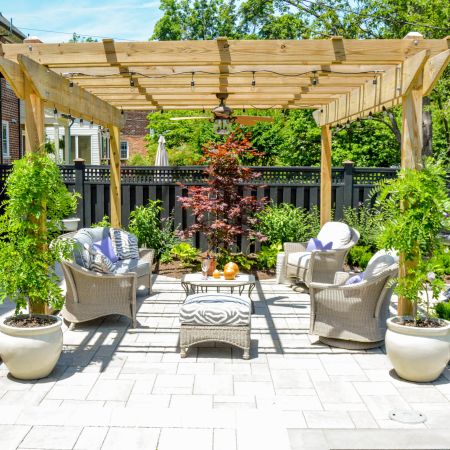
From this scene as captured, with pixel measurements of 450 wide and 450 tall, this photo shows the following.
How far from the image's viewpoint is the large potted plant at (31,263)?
4.42m

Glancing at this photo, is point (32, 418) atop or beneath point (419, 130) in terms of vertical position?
beneath

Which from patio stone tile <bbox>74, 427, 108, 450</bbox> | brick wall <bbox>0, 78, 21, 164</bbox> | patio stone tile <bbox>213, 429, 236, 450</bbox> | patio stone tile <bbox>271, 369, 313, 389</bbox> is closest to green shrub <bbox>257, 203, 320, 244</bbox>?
patio stone tile <bbox>271, 369, 313, 389</bbox>

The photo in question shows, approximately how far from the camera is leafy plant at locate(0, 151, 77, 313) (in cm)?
457

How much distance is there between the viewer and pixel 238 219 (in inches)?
357

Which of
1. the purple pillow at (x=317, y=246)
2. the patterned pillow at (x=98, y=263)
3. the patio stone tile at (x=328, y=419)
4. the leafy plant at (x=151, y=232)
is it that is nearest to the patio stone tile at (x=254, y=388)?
the patio stone tile at (x=328, y=419)

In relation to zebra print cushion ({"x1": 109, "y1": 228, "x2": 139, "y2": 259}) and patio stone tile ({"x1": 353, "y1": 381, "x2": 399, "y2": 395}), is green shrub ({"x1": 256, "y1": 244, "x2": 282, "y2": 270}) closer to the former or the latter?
zebra print cushion ({"x1": 109, "y1": 228, "x2": 139, "y2": 259})

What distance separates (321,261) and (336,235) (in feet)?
2.03

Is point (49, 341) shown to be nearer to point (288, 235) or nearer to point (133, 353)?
point (133, 353)

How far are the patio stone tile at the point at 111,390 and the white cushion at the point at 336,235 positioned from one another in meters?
4.39

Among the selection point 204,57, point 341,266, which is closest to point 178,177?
point 341,266

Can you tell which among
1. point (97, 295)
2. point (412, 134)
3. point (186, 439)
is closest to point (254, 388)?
point (186, 439)

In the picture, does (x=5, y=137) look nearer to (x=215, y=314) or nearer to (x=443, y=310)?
(x=215, y=314)

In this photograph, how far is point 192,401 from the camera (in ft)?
13.5

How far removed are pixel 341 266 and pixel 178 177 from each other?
405 centimetres
